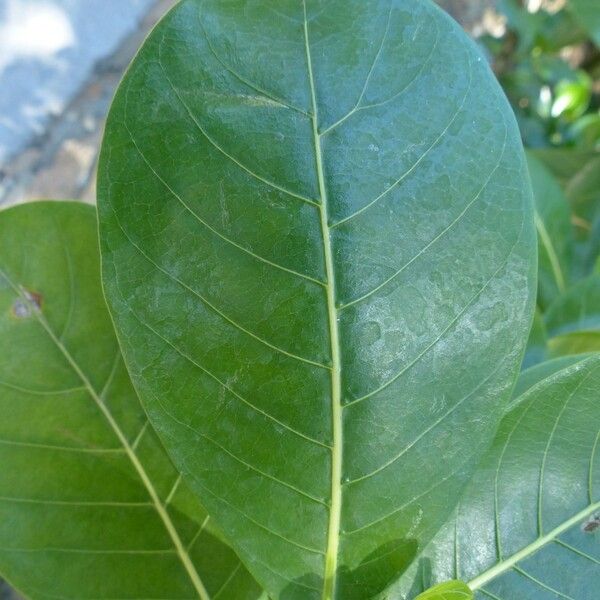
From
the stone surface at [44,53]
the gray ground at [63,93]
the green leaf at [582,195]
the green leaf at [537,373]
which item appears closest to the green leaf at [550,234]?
the green leaf at [582,195]

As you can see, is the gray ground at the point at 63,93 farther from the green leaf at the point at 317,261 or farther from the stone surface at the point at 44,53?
the green leaf at the point at 317,261

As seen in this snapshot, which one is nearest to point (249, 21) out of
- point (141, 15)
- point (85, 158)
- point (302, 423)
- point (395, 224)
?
point (395, 224)

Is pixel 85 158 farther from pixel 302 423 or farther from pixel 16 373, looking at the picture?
pixel 302 423

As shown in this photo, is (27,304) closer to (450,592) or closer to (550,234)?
(450,592)

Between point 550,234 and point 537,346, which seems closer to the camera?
point 537,346

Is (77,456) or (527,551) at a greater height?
(77,456)

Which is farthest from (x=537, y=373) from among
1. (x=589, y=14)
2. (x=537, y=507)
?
(x=589, y=14)
